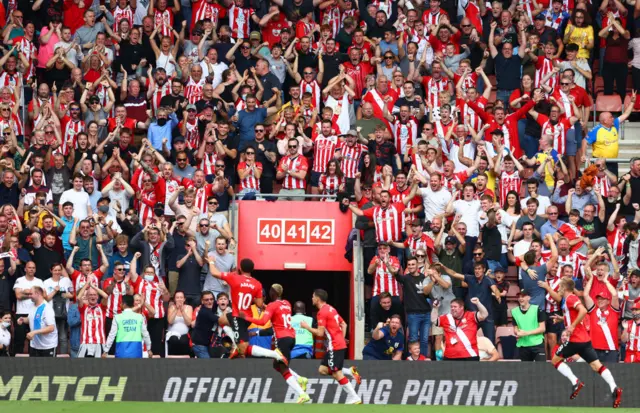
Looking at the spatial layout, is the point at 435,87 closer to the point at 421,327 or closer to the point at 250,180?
the point at 250,180

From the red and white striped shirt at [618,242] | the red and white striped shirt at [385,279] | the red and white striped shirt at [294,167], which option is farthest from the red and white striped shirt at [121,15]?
the red and white striped shirt at [618,242]

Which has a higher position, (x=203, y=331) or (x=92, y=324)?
(x=92, y=324)

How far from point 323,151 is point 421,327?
4.12 meters

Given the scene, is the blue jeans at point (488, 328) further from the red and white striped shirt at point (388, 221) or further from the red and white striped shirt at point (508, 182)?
the red and white striped shirt at point (508, 182)

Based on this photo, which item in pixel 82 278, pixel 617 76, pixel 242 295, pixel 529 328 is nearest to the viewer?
pixel 242 295

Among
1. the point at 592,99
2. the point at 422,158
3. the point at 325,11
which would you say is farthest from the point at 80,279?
the point at 592,99

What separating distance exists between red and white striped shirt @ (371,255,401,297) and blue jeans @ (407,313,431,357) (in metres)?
0.70

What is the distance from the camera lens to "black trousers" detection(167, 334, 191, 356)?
22188 millimetres

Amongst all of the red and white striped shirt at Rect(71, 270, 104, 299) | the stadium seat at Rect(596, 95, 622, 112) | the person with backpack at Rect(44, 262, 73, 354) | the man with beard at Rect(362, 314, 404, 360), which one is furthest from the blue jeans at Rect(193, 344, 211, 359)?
the stadium seat at Rect(596, 95, 622, 112)

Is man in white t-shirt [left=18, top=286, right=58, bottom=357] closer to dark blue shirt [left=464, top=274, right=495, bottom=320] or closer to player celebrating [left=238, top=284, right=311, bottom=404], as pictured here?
player celebrating [left=238, top=284, right=311, bottom=404]

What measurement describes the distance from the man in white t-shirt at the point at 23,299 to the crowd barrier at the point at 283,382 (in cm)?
183

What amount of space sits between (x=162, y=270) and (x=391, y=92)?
590 cm

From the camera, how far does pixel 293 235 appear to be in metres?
25.0

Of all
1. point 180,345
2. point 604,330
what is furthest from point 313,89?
point 604,330
